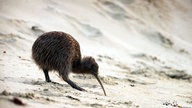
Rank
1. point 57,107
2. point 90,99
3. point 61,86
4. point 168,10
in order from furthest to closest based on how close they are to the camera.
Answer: point 168,10 < point 61,86 < point 90,99 < point 57,107

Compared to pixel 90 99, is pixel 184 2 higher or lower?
higher

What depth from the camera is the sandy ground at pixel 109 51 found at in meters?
6.11

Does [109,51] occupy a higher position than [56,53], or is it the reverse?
[109,51]

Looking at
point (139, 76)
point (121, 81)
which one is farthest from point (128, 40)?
point (121, 81)

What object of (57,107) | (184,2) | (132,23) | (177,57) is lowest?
(57,107)

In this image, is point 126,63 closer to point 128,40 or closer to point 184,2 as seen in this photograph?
point 128,40

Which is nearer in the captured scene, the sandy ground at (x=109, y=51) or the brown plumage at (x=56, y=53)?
the sandy ground at (x=109, y=51)

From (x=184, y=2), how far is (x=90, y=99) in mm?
9970

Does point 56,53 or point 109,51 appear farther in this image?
point 109,51

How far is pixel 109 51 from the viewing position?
10.4m

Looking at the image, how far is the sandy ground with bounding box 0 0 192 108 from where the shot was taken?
6.11m

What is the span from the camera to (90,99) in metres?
6.00

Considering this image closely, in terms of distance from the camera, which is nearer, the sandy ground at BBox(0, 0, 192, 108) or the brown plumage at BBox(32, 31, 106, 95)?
the sandy ground at BBox(0, 0, 192, 108)

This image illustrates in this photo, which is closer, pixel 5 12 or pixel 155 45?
pixel 5 12
